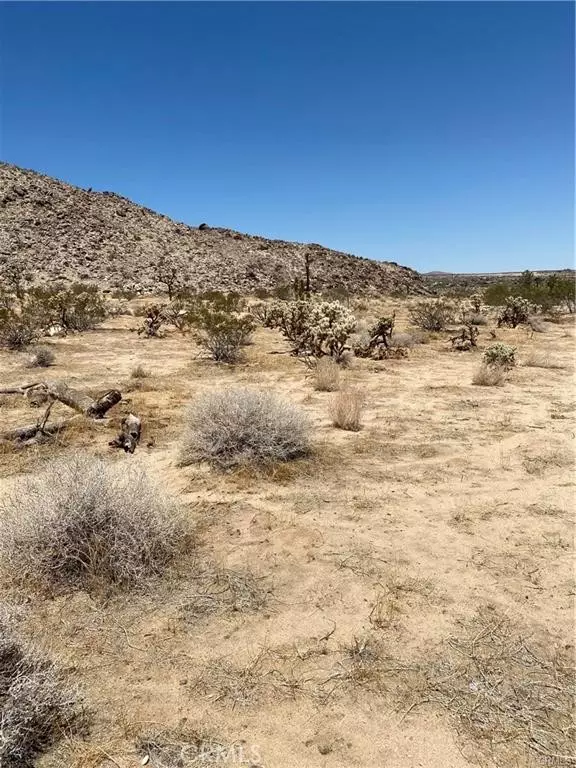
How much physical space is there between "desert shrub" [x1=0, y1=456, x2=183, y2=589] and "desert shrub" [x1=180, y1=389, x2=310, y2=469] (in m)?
1.84

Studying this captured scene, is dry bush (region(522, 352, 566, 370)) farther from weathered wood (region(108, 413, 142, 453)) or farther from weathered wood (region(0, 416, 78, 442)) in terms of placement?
weathered wood (region(0, 416, 78, 442))

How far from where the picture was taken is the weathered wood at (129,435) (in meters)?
6.33

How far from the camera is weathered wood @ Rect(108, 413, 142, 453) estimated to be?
633 centimetres

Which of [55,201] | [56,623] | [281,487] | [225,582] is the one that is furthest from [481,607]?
[55,201]

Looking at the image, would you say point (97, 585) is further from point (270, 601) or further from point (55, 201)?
point (55, 201)

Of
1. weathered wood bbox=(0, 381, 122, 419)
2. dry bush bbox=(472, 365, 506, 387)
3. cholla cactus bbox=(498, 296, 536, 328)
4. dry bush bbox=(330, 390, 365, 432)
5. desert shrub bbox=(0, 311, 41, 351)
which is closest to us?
dry bush bbox=(330, 390, 365, 432)

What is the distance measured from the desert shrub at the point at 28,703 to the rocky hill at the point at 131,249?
34339mm

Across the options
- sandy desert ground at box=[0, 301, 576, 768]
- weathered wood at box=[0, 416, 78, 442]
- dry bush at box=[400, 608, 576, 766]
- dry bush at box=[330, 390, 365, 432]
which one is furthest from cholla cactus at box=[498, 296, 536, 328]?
dry bush at box=[400, 608, 576, 766]

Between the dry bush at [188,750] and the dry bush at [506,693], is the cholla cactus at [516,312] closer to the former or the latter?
the dry bush at [506,693]

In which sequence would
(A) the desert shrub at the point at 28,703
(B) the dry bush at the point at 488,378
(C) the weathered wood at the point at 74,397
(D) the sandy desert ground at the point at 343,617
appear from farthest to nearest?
(B) the dry bush at the point at 488,378 < (C) the weathered wood at the point at 74,397 < (D) the sandy desert ground at the point at 343,617 < (A) the desert shrub at the point at 28,703

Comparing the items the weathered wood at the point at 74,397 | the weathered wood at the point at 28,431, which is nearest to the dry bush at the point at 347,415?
the weathered wood at the point at 74,397

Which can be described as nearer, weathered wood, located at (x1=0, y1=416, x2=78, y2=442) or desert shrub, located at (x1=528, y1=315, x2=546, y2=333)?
weathered wood, located at (x1=0, y1=416, x2=78, y2=442)

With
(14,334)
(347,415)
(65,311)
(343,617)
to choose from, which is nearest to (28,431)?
(347,415)

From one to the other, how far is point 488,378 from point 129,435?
689 cm
